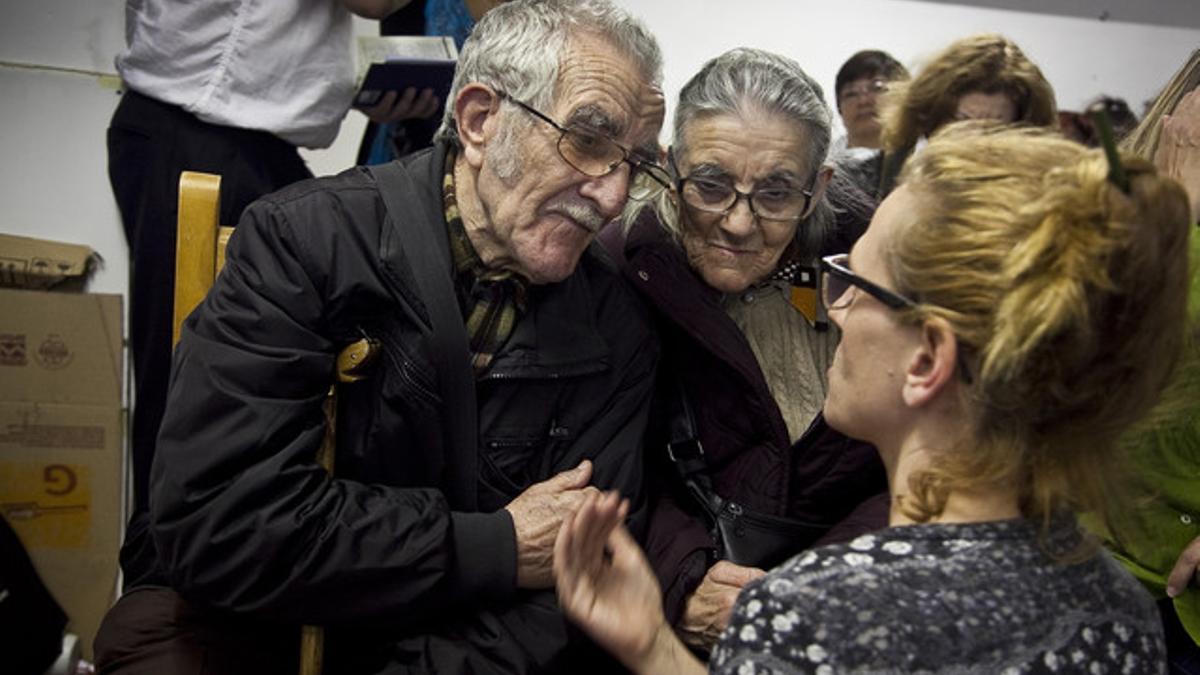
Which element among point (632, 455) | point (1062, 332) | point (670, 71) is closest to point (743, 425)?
point (632, 455)

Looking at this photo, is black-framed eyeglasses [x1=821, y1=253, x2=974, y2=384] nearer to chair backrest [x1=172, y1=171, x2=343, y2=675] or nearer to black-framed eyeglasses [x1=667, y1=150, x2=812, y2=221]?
black-framed eyeglasses [x1=667, y1=150, x2=812, y2=221]

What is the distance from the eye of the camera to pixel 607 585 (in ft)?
3.76

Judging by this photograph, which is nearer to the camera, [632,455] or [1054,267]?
[1054,267]

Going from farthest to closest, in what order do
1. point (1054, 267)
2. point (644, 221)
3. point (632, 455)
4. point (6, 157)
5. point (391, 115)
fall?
point (6, 157) → point (391, 115) → point (644, 221) → point (632, 455) → point (1054, 267)

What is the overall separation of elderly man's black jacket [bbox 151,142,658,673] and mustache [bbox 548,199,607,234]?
123 millimetres

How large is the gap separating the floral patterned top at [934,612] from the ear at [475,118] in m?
0.80

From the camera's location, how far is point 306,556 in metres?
1.30

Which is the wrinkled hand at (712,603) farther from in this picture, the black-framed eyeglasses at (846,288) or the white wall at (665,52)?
the white wall at (665,52)

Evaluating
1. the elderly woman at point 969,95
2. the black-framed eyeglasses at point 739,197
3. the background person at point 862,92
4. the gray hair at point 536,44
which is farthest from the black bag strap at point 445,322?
the background person at point 862,92

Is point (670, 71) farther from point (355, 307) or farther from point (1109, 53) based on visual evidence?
point (355, 307)

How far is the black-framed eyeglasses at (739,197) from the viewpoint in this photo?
167 cm

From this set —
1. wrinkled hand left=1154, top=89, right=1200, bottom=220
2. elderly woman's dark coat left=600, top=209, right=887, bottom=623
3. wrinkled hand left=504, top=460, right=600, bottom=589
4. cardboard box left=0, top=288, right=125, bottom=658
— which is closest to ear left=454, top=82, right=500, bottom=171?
elderly woman's dark coat left=600, top=209, right=887, bottom=623

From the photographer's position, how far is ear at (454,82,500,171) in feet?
4.93

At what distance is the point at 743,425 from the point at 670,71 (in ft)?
6.69
